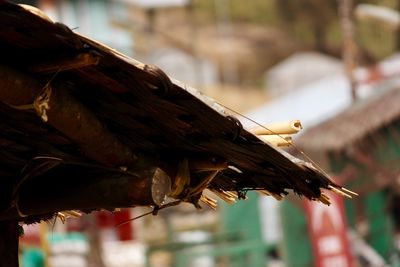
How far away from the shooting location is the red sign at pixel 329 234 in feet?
40.0

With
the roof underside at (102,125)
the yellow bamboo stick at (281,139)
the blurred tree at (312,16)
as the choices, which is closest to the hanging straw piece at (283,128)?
the yellow bamboo stick at (281,139)

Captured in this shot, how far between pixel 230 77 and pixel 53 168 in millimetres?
43501

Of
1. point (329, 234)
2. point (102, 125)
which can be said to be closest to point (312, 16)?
point (329, 234)

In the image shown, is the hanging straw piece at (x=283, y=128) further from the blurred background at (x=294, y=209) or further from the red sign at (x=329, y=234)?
the red sign at (x=329, y=234)

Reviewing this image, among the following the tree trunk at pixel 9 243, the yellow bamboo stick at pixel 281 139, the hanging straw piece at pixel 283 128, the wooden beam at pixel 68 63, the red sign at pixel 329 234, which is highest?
the red sign at pixel 329 234

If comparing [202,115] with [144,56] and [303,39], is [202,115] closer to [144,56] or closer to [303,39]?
[144,56]

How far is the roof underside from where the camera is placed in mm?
2754

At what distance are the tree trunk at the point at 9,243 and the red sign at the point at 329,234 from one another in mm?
8640

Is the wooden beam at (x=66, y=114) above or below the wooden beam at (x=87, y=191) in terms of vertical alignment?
above

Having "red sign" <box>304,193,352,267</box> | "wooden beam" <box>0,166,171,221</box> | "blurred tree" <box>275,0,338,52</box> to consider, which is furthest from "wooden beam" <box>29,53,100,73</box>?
"blurred tree" <box>275,0,338,52</box>

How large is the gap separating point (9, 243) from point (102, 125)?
731mm

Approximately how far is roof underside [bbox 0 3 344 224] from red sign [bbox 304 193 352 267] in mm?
8281

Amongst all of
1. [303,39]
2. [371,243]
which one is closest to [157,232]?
[371,243]

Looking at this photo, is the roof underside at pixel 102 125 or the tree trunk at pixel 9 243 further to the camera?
the tree trunk at pixel 9 243
